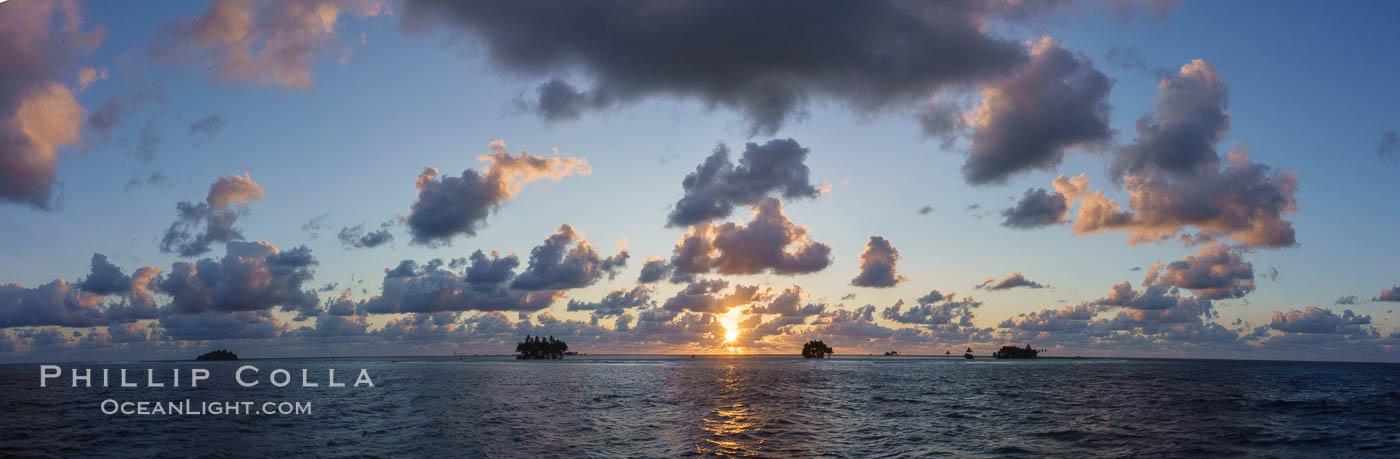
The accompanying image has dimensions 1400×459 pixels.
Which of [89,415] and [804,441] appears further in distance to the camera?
→ [89,415]

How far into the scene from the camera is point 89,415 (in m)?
67.6

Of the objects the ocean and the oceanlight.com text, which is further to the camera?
the oceanlight.com text

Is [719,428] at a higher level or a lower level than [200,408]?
higher

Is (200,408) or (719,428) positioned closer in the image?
(719,428)

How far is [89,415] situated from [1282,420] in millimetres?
112235

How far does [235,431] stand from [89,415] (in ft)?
86.9

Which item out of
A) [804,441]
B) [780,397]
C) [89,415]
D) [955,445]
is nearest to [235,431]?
[89,415]

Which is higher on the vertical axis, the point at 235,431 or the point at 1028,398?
the point at 235,431

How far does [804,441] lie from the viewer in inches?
1914

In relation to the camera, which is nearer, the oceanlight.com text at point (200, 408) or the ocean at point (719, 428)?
the ocean at point (719, 428)

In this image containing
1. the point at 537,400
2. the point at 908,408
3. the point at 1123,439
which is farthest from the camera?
the point at 537,400

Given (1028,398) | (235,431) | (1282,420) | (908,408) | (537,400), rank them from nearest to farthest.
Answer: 1. (235,431)
2. (1282,420)
3. (908,408)
4. (537,400)
5. (1028,398)

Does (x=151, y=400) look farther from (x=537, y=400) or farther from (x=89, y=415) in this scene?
(x=537, y=400)

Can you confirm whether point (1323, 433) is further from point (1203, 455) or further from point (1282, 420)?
point (1203, 455)
